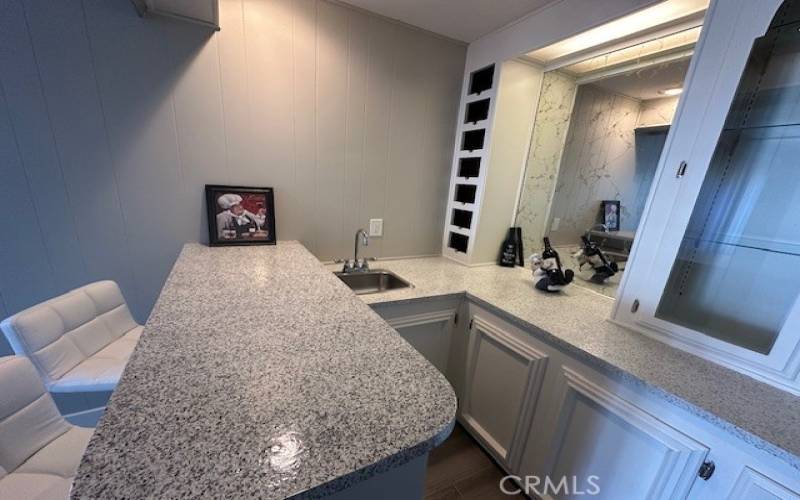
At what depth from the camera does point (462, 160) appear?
193 centimetres

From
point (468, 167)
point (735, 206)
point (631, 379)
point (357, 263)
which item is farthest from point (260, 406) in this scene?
point (468, 167)

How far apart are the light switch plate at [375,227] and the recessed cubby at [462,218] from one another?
1.70 ft

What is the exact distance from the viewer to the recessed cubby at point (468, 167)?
73.6 inches

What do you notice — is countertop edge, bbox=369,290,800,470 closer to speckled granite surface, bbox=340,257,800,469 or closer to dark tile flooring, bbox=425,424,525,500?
speckled granite surface, bbox=340,257,800,469

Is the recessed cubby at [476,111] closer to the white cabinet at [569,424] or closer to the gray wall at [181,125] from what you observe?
the gray wall at [181,125]

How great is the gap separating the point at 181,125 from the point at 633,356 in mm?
2058

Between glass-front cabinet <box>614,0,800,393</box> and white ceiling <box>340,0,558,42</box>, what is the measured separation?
2.56ft

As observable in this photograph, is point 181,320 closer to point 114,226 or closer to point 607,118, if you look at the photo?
point 114,226

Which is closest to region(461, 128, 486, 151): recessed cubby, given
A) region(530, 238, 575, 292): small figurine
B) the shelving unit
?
the shelving unit

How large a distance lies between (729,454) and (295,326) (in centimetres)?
120

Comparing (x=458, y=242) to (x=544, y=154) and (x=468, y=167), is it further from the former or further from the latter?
(x=544, y=154)

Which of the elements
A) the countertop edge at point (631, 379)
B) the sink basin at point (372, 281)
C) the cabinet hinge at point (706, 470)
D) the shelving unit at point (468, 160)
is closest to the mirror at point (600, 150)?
the shelving unit at point (468, 160)

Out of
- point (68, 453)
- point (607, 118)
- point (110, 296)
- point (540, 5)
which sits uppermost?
point (540, 5)

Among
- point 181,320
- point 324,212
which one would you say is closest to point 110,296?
point 181,320
